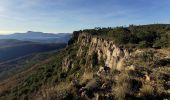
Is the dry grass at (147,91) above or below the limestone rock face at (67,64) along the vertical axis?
above

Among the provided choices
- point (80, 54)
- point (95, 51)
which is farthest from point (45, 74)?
point (95, 51)

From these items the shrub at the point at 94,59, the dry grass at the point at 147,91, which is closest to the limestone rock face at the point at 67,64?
the shrub at the point at 94,59

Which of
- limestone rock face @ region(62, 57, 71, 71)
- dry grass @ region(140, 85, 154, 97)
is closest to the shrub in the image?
limestone rock face @ region(62, 57, 71, 71)

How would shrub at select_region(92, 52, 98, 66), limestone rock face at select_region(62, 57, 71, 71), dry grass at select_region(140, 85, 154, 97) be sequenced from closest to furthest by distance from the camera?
dry grass at select_region(140, 85, 154, 97), shrub at select_region(92, 52, 98, 66), limestone rock face at select_region(62, 57, 71, 71)

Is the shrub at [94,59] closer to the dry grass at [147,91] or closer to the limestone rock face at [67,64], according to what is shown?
the limestone rock face at [67,64]

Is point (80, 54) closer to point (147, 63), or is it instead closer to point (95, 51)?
point (95, 51)

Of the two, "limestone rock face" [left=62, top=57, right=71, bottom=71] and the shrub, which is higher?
the shrub

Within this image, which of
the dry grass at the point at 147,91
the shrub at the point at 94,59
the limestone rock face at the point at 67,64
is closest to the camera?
the dry grass at the point at 147,91

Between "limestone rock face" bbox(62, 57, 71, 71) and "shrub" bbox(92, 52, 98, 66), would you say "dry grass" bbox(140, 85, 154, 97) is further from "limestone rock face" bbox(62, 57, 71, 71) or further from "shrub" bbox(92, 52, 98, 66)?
"limestone rock face" bbox(62, 57, 71, 71)

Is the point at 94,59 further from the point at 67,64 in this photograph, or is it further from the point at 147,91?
the point at 147,91

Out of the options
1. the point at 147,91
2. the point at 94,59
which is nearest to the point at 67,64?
the point at 94,59

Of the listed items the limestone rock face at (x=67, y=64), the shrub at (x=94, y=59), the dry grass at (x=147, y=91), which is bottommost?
the limestone rock face at (x=67, y=64)

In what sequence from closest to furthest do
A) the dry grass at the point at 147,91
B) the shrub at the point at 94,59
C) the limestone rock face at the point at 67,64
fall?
1. the dry grass at the point at 147,91
2. the shrub at the point at 94,59
3. the limestone rock face at the point at 67,64

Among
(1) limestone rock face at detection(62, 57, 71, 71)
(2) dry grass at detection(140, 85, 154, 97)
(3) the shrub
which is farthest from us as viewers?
(1) limestone rock face at detection(62, 57, 71, 71)
